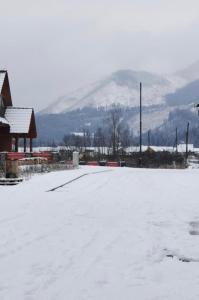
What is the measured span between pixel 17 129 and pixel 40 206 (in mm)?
27994

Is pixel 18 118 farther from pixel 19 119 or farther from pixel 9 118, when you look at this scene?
pixel 9 118

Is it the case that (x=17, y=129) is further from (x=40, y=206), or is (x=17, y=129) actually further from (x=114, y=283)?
(x=114, y=283)

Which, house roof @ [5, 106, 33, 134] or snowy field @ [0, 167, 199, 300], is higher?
house roof @ [5, 106, 33, 134]

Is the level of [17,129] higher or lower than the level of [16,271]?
higher

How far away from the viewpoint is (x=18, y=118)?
41.7 metres

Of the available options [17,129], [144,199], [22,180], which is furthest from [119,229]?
[17,129]

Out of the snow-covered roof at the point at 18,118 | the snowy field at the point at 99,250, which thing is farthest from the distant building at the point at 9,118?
the snowy field at the point at 99,250

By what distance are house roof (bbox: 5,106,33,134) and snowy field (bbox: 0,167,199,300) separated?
26756 mm

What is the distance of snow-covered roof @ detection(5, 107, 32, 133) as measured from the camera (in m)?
40.9

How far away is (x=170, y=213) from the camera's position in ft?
39.7

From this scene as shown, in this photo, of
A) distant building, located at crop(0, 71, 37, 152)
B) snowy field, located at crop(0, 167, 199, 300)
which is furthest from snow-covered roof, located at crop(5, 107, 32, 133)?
snowy field, located at crop(0, 167, 199, 300)

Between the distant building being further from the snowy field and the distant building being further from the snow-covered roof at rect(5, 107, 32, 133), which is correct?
the snowy field

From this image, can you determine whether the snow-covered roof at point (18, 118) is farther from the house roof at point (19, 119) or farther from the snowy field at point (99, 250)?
the snowy field at point (99, 250)

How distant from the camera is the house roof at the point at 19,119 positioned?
40875 mm
